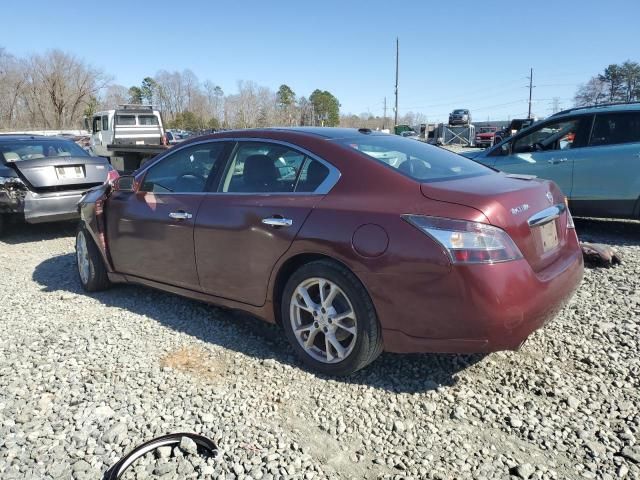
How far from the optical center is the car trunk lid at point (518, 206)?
278 centimetres

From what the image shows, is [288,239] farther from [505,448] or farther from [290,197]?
[505,448]

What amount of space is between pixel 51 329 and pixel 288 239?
231 centimetres

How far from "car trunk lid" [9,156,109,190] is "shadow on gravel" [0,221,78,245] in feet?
3.04

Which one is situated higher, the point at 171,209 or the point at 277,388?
the point at 171,209

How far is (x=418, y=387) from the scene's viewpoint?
3.11 meters

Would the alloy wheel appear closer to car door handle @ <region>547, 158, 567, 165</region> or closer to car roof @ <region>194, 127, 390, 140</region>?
car roof @ <region>194, 127, 390, 140</region>

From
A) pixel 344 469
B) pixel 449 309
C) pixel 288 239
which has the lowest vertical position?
pixel 344 469

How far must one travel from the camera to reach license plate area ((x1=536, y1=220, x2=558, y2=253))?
10.00 feet

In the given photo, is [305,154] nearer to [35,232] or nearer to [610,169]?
[610,169]

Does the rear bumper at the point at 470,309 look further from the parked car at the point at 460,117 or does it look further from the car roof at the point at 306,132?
the parked car at the point at 460,117

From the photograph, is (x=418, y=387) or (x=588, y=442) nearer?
(x=588, y=442)

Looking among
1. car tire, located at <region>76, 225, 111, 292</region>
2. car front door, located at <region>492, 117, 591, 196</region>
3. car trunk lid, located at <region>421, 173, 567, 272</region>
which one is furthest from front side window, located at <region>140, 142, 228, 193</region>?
car front door, located at <region>492, 117, 591, 196</region>

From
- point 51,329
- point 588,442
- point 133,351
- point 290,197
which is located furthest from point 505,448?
point 51,329

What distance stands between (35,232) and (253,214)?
21.5ft
